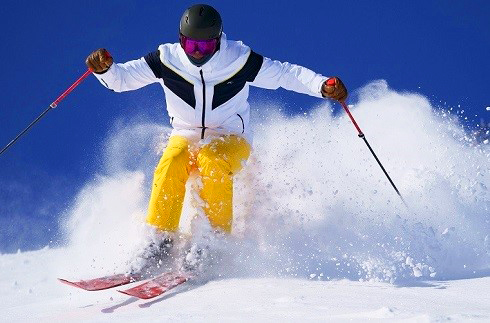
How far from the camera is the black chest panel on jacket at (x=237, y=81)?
17.2 feet

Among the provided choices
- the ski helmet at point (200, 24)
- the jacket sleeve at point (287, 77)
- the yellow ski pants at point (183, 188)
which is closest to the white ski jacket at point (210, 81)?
the jacket sleeve at point (287, 77)

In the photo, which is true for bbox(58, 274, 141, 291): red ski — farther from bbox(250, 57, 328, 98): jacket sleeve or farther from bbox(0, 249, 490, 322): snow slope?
bbox(250, 57, 328, 98): jacket sleeve

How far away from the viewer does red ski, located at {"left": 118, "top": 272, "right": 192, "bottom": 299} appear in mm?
4004

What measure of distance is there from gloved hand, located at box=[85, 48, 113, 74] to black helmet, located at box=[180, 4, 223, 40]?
→ 70 centimetres

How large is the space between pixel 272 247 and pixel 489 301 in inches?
84.0

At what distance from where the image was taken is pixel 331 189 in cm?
683

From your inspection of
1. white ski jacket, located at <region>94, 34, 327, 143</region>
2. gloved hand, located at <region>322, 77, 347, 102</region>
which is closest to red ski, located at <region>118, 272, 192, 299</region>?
white ski jacket, located at <region>94, 34, 327, 143</region>

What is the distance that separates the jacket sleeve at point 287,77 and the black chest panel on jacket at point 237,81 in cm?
6

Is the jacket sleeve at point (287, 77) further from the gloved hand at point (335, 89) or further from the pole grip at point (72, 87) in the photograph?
the pole grip at point (72, 87)

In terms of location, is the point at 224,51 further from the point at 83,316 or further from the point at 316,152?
the point at 316,152

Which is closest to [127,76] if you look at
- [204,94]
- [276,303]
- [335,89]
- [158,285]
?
[204,94]

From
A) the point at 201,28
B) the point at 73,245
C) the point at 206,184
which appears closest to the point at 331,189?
the point at 206,184

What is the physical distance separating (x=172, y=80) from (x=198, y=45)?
47cm

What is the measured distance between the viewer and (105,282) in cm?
437
